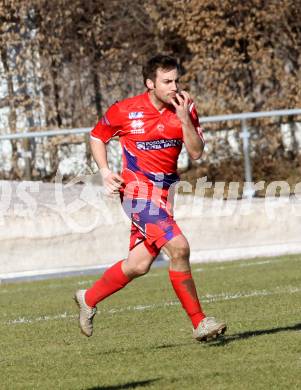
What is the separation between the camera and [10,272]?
14258 mm

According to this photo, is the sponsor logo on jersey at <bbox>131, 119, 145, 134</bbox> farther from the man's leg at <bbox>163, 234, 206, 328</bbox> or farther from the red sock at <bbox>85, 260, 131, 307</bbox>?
the red sock at <bbox>85, 260, 131, 307</bbox>

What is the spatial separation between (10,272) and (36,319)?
4.58 m

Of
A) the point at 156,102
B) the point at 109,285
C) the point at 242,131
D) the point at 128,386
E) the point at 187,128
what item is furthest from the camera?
the point at 242,131

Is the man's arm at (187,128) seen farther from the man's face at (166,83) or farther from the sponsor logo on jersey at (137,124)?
the sponsor logo on jersey at (137,124)

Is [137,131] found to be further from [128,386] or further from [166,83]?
[128,386]

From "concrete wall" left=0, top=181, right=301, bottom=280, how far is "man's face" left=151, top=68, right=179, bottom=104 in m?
6.97

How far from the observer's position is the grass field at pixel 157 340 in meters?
6.23

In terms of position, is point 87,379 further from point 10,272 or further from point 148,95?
point 10,272

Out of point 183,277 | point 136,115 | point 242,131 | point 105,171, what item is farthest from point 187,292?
point 242,131

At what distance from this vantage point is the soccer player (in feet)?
24.4

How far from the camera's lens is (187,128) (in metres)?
7.23

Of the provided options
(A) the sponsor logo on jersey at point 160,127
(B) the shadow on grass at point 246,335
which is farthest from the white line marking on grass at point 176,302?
(A) the sponsor logo on jersey at point 160,127

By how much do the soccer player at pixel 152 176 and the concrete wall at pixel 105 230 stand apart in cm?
645

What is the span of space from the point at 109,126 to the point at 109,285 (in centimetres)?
104
